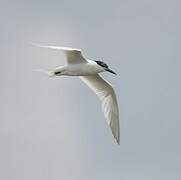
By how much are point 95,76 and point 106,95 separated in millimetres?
1003

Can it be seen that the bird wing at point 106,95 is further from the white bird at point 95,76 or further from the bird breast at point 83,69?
the bird breast at point 83,69

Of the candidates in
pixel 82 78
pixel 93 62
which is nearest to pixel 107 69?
pixel 93 62

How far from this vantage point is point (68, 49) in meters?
25.8

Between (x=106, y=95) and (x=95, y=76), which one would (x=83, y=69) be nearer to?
(x=95, y=76)

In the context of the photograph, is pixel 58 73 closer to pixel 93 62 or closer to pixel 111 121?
pixel 93 62

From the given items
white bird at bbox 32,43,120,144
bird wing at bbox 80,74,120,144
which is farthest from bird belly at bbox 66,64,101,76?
bird wing at bbox 80,74,120,144

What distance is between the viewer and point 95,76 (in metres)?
30.3

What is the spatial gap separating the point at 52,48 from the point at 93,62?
4.58 metres

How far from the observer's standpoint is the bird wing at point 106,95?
30.4m

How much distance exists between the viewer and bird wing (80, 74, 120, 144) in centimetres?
3036

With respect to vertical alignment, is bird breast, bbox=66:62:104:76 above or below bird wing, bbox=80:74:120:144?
above

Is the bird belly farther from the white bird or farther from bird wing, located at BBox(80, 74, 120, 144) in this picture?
bird wing, located at BBox(80, 74, 120, 144)

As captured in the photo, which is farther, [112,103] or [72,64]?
[112,103]

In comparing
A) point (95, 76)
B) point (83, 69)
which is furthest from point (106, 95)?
point (83, 69)
